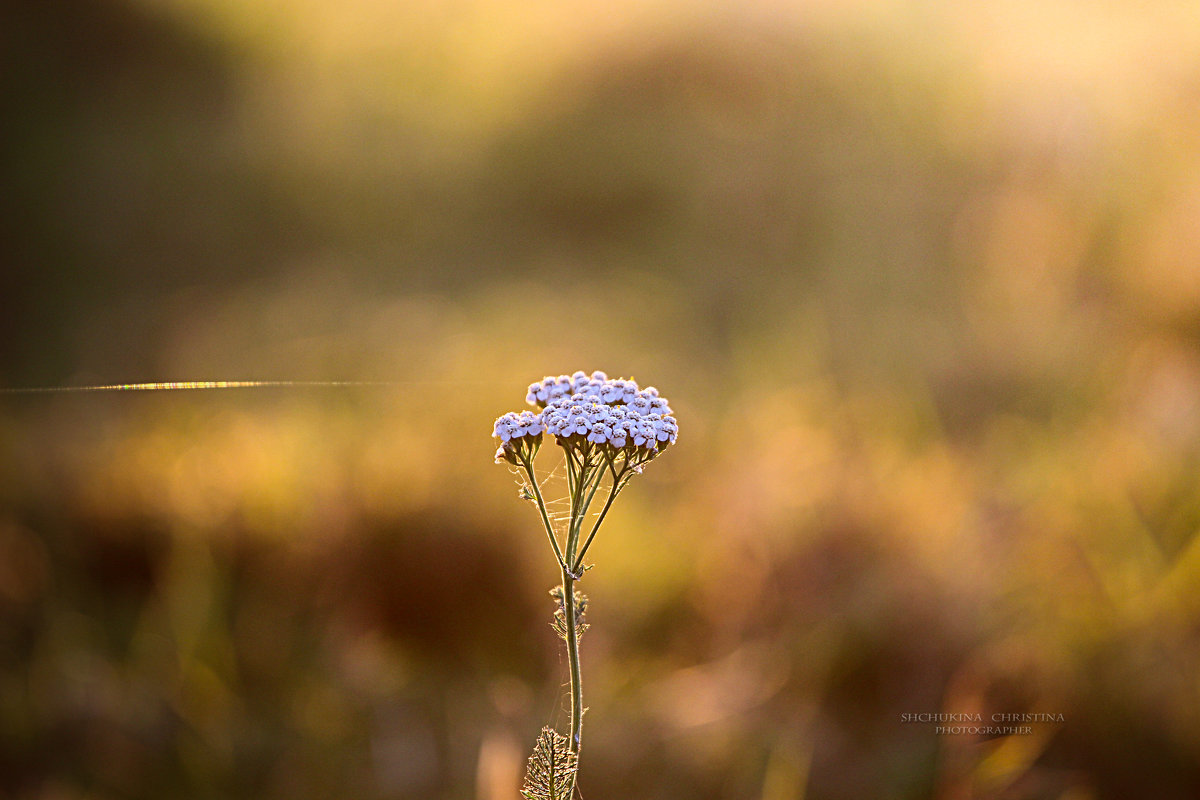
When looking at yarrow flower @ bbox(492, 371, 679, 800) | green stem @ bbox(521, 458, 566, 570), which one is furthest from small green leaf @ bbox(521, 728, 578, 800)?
green stem @ bbox(521, 458, 566, 570)

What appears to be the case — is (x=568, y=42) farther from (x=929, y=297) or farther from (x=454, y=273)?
(x=929, y=297)

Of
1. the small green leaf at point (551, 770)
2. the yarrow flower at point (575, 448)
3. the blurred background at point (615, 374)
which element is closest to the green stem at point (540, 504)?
the yarrow flower at point (575, 448)

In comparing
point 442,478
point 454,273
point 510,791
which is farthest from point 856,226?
point 510,791

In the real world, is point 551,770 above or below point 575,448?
below

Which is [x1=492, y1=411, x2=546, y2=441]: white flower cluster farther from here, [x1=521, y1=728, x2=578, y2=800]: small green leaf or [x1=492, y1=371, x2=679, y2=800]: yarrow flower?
[x1=521, y1=728, x2=578, y2=800]: small green leaf

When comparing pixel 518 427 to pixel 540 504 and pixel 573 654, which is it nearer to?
pixel 540 504

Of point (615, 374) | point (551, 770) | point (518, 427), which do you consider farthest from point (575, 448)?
point (615, 374)
